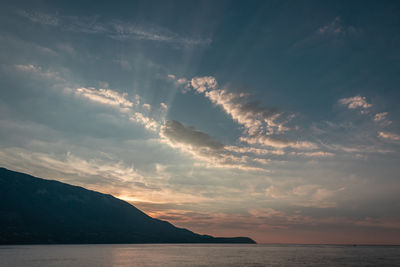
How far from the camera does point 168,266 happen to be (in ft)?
451

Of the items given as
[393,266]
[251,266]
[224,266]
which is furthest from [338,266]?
[224,266]

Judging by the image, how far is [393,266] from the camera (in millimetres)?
130250

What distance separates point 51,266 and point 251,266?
10228cm

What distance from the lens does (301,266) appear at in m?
130

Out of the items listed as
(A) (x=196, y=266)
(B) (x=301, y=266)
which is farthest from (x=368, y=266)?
(A) (x=196, y=266)

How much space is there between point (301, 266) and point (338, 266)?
20.2 m

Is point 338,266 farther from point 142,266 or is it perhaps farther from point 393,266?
point 142,266

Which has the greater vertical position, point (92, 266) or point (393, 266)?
point (393, 266)

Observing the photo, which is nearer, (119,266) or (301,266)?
(301,266)

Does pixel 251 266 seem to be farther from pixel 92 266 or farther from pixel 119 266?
pixel 92 266

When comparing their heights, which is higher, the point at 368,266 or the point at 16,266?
the point at 368,266

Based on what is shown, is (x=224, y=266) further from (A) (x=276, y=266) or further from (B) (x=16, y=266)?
(B) (x=16, y=266)

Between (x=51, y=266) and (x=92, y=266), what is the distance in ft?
67.3

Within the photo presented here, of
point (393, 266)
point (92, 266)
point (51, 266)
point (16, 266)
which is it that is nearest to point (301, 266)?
point (393, 266)
